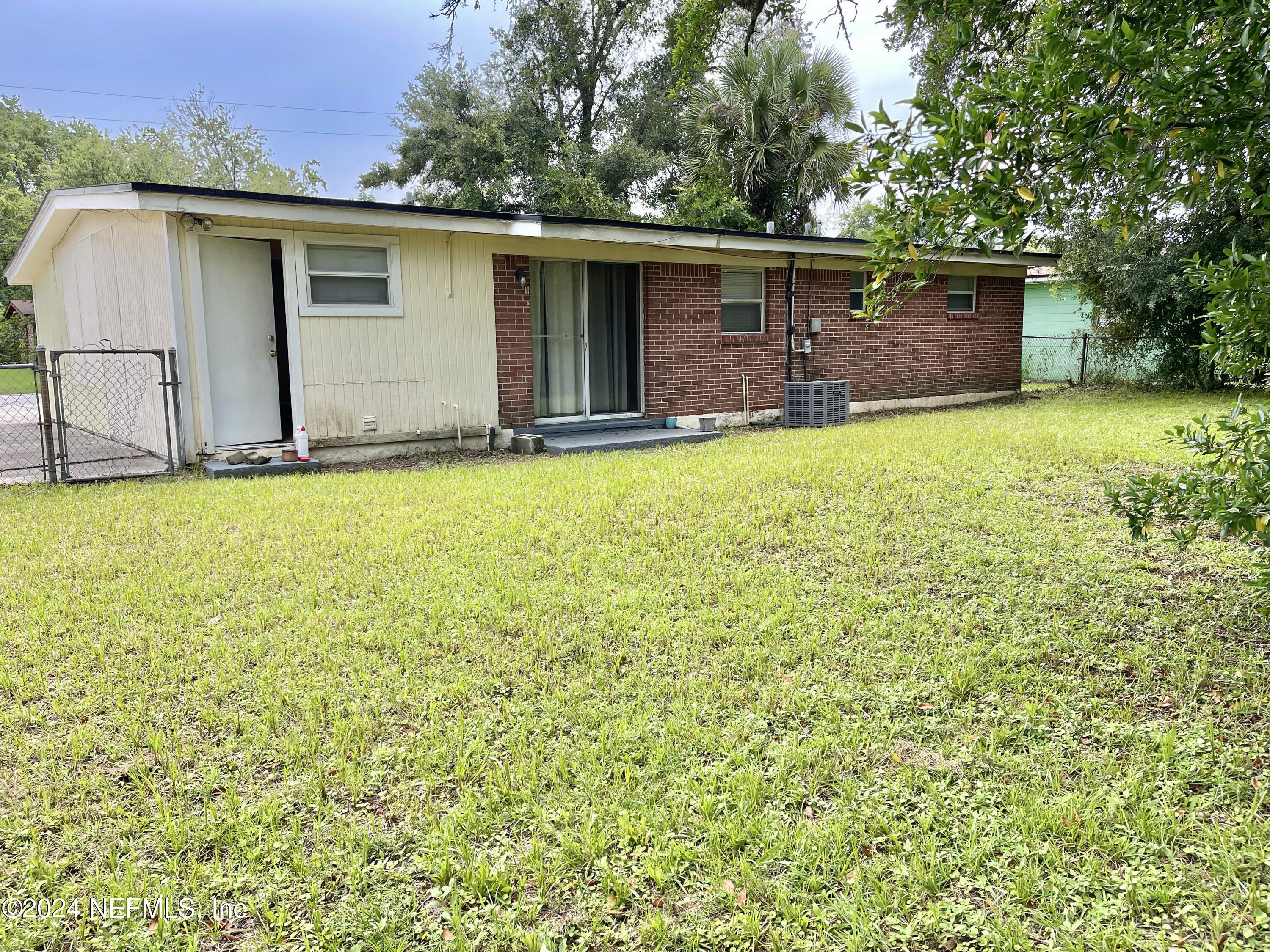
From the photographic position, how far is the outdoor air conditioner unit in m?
12.4

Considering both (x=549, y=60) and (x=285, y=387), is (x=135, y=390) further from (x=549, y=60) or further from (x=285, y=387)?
(x=549, y=60)

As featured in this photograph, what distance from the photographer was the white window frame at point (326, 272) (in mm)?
8984

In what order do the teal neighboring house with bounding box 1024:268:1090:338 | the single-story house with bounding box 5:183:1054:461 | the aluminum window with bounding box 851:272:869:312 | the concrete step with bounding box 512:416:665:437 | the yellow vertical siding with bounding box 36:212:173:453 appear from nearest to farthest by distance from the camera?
the single-story house with bounding box 5:183:1054:461 → the yellow vertical siding with bounding box 36:212:173:453 → the concrete step with bounding box 512:416:665:437 → the aluminum window with bounding box 851:272:869:312 → the teal neighboring house with bounding box 1024:268:1090:338

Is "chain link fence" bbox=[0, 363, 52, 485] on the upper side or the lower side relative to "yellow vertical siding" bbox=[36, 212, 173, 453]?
lower

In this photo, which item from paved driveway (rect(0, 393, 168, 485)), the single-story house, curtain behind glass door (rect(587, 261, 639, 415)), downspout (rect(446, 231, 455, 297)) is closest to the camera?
paved driveway (rect(0, 393, 168, 485))

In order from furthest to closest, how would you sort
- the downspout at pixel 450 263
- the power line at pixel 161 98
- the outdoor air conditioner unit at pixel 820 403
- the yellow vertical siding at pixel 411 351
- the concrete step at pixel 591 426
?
the power line at pixel 161 98, the outdoor air conditioner unit at pixel 820 403, the concrete step at pixel 591 426, the downspout at pixel 450 263, the yellow vertical siding at pixel 411 351

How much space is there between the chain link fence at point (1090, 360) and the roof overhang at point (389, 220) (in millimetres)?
5850

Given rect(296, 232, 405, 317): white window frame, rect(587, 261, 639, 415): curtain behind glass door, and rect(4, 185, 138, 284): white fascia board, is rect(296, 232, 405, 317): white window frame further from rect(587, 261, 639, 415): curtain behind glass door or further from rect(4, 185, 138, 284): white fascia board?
rect(587, 261, 639, 415): curtain behind glass door

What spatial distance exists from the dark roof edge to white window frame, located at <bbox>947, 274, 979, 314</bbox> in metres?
3.19

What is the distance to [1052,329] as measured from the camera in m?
24.4

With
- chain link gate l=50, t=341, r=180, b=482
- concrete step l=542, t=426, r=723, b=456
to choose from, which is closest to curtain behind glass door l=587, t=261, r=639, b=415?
concrete step l=542, t=426, r=723, b=456

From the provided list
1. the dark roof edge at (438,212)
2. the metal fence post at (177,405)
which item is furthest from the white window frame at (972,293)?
the metal fence post at (177,405)

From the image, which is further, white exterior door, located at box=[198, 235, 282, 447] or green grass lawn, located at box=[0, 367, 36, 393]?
green grass lawn, located at box=[0, 367, 36, 393]

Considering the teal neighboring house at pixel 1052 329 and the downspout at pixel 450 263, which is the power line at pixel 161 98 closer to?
the teal neighboring house at pixel 1052 329
